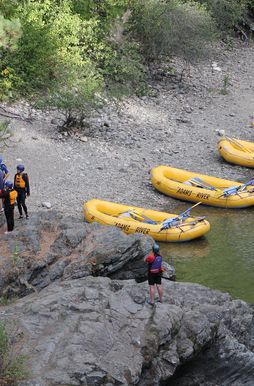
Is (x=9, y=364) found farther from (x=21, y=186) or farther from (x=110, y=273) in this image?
(x=21, y=186)

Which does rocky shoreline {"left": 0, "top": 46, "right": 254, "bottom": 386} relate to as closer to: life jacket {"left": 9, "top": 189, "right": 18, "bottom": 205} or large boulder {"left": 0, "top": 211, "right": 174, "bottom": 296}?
large boulder {"left": 0, "top": 211, "right": 174, "bottom": 296}

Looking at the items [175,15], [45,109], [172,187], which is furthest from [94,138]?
[175,15]

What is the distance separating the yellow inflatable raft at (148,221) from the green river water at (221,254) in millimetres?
343

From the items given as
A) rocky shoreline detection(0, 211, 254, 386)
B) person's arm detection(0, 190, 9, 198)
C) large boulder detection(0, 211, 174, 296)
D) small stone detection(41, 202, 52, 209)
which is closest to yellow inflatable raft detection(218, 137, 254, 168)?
small stone detection(41, 202, 52, 209)

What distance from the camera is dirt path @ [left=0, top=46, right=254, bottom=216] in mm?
18922

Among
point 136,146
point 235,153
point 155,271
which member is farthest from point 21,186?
point 235,153

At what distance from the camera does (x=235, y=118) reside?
25328 millimetres

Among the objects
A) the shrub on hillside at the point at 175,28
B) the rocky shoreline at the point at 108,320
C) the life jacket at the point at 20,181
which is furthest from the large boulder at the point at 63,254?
the shrub on hillside at the point at 175,28

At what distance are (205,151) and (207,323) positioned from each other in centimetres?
1214

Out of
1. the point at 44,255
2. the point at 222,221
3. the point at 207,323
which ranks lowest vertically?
the point at 222,221

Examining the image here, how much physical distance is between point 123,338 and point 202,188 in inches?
398

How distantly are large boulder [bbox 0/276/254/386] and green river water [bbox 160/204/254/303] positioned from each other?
303 cm

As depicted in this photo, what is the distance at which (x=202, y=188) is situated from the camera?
1944 cm

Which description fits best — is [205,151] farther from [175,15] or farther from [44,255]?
[44,255]
